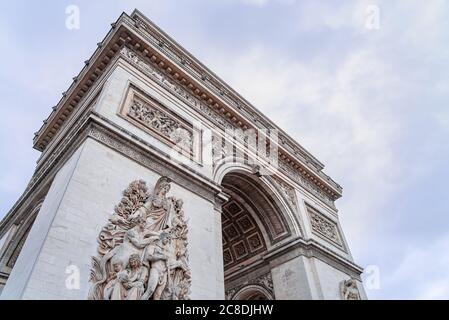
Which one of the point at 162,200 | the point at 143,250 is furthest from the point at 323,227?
the point at 143,250

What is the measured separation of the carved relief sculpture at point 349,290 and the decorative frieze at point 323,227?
2.05 meters

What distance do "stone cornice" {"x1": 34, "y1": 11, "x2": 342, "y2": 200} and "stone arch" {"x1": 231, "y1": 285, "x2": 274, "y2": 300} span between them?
5.56m

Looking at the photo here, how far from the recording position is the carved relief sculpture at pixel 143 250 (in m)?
5.64

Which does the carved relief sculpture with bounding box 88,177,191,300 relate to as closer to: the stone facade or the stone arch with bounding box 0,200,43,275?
the stone facade

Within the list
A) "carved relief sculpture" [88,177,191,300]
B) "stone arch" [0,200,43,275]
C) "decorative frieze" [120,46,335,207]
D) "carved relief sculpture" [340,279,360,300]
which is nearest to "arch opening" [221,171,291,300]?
"decorative frieze" [120,46,335,207]

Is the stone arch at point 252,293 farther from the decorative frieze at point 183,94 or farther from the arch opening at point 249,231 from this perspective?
the decorative frieze at point 183,94

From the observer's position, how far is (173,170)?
851cm

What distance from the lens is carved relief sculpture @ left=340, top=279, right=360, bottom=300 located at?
38.1ft

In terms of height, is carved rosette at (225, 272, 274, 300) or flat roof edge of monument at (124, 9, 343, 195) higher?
flat roof edge of monument at (124, 9, 343, 195)

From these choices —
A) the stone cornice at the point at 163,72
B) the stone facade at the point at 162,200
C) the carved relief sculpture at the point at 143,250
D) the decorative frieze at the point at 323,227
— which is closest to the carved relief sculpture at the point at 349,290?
the stone facade at the point at 162,200

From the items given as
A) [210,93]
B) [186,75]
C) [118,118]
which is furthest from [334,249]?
[118,118]

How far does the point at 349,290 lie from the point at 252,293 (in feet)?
11.8
